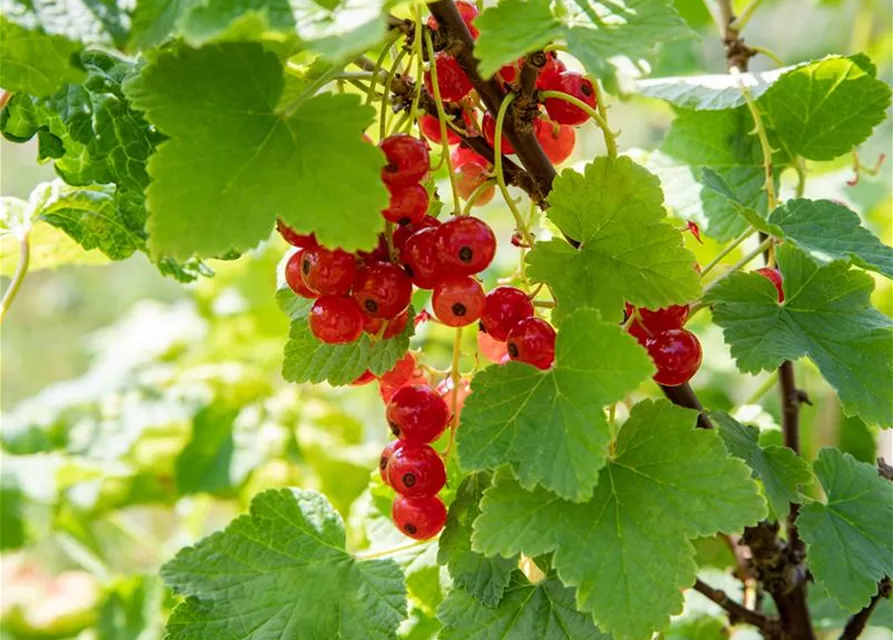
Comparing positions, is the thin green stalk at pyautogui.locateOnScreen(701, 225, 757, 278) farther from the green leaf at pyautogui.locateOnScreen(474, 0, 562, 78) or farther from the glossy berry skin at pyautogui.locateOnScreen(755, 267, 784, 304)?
the green leaf at pyautogui.locateOnScreen(474, 0, 562, 78)

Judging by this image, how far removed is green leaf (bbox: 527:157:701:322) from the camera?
62 cm

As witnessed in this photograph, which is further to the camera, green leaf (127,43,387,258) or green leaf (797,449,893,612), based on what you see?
green leaf (797,449,893,612)

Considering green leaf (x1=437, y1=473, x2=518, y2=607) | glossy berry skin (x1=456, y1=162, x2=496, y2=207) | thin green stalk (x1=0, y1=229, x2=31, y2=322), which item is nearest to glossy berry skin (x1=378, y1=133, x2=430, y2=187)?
glossy berry skin (x1=456, y1=162, x2=496, y2=207)

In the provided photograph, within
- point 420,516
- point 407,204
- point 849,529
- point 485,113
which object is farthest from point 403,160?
point 849,529

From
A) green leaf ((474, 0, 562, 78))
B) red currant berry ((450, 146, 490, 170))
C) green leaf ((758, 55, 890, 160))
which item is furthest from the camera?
green leaf ((758, 55, 890, 160))

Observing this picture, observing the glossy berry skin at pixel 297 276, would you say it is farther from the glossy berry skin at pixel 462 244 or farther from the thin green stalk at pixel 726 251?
the thin green stalk at pixel 726 251

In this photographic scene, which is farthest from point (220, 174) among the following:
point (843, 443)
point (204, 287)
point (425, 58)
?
point (204, 287)

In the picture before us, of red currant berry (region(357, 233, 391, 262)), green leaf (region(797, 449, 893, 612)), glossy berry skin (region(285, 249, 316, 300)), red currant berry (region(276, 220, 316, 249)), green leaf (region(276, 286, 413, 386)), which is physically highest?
red currant berry (region(276, 220, 316, 249))

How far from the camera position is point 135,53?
20.8 inches

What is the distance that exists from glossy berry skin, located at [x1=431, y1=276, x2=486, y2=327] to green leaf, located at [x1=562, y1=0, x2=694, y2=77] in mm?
162

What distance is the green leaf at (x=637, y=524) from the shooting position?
58 cm

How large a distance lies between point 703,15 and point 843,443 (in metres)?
0.64

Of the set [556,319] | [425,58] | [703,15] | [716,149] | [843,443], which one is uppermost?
[425,58]

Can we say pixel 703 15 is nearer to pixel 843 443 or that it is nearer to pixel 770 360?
pixel 843 443
